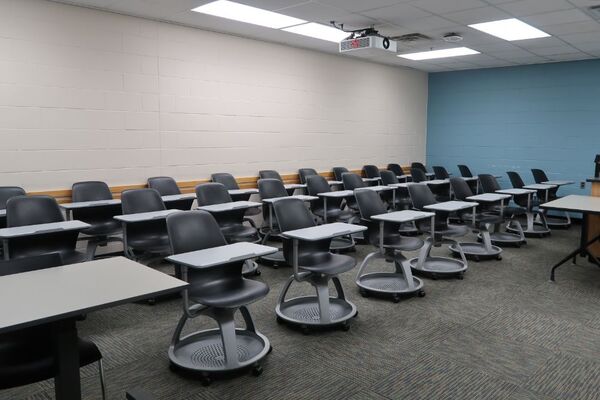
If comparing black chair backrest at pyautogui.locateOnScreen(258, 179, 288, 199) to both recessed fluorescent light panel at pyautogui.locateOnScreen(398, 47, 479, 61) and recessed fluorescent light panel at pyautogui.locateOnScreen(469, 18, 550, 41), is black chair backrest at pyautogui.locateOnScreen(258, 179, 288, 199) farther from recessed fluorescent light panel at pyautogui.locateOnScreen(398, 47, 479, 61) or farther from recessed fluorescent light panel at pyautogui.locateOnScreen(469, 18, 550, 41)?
recessed fluorescent light panel at pyautogui.locateOnScreen(398, 47, 479, 61)

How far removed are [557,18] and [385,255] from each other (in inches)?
146

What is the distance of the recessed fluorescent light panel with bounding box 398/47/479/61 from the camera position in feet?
25.0

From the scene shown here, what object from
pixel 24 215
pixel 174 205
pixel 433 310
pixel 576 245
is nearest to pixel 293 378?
pixel 433 310

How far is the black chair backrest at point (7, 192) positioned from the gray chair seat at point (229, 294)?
9.11 ft

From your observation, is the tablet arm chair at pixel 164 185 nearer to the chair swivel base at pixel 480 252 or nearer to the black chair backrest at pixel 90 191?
the black chair backrest at pixel 90 191

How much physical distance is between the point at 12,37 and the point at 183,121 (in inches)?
81.0

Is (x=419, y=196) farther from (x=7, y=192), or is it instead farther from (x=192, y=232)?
(x=7, y=192)

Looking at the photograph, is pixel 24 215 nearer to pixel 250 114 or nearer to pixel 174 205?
pixel 174 205

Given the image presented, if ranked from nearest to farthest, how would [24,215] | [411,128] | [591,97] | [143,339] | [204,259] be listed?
[204,259] < [143,339] < [24,215] < [591,97] < [411,128]

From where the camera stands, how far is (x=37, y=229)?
3.48 metres

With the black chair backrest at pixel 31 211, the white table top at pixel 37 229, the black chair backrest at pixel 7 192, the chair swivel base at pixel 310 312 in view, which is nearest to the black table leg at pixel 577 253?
the chair swivel base at pixel 310 312

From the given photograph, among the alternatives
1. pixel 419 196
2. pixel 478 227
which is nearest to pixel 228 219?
pixel 419 196

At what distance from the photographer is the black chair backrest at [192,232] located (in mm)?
3033

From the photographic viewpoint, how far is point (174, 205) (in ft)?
17.5
